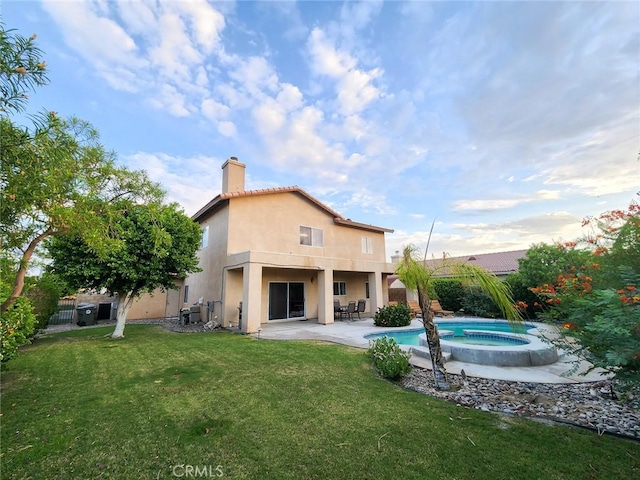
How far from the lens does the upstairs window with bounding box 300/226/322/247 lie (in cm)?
1673

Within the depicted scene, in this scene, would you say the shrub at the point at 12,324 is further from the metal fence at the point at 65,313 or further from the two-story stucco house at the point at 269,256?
the metal fence at the point at 65,313

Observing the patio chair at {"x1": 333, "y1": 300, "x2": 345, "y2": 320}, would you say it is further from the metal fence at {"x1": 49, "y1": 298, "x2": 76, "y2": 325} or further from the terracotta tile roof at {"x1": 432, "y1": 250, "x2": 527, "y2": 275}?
the metal fence at {"x1": 49, "y1": 298, "x2": 76, "y2": 325}

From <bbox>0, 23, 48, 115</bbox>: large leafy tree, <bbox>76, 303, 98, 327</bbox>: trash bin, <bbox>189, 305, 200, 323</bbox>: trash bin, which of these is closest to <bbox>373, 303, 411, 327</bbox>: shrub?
<bbox>189, 305, 200, 323</bbox>: trash bin

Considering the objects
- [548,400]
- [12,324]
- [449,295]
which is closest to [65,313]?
[12,324]

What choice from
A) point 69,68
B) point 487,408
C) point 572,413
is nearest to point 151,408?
point 487,408

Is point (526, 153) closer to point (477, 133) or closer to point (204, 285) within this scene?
point (477, 133)

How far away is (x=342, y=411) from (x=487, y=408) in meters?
2.43

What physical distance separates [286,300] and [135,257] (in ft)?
26.5

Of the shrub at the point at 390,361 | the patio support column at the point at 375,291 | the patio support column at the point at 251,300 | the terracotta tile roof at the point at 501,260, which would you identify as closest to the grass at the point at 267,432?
the shrub at the point at 390,361

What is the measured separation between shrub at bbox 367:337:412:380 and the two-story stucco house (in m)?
6.60

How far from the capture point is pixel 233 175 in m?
15.7

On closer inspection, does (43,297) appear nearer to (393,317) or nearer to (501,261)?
(393,317)

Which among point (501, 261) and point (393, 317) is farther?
point (501, 261)

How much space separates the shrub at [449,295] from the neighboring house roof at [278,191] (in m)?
5.43
